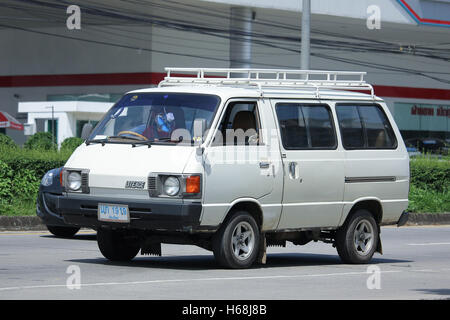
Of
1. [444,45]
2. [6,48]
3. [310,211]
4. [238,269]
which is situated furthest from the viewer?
[444,45]

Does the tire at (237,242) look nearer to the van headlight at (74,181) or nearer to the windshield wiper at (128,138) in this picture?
the windshield wiper at (128,138)

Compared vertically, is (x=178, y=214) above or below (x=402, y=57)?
below

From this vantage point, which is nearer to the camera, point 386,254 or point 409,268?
point 409,268

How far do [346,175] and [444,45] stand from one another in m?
44.1

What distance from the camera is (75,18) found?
137ft

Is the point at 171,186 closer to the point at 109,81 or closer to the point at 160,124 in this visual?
the point at 160,124

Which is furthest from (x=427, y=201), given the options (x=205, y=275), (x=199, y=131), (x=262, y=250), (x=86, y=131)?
(x=205, y=275)

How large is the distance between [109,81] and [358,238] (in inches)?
1403

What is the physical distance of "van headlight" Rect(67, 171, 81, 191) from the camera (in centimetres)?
1146

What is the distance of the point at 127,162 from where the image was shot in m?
11.1

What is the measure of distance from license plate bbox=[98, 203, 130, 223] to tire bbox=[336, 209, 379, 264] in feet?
10.1

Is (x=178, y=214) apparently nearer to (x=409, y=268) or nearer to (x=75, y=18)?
(x=409, y=268)

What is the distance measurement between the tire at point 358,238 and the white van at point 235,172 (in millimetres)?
14

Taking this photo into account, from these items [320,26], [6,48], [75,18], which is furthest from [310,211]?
[6,48]
